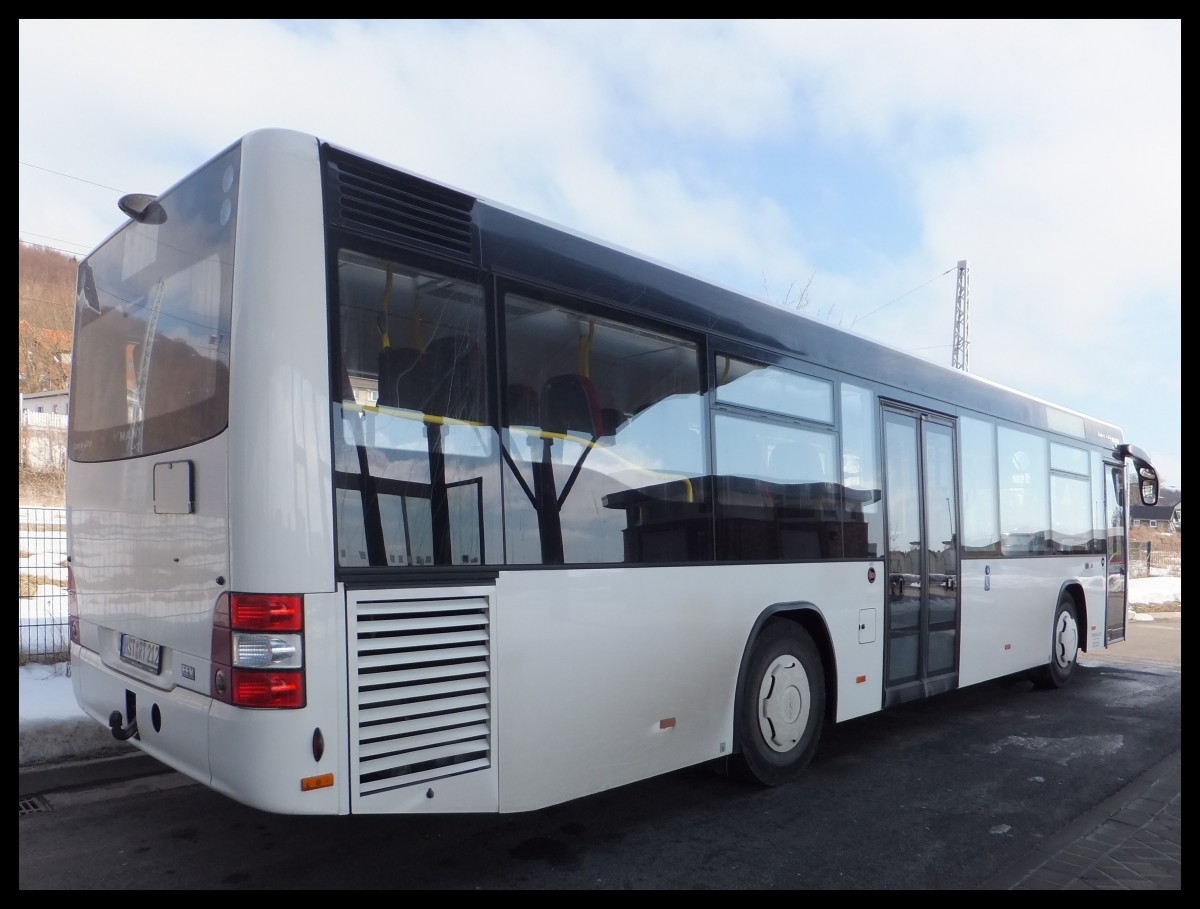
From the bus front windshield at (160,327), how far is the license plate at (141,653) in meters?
0.85

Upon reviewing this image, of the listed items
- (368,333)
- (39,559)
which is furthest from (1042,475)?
(39,559)

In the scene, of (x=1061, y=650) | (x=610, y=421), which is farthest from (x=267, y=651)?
(x=1061, y=650)

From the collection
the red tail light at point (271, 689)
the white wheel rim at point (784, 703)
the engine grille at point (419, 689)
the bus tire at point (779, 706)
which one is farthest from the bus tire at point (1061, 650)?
the red tail light at point (271, 689)

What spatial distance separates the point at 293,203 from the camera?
11.7 feet

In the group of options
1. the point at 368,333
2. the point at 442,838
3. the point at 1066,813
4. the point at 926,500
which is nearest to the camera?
the point at 368,333

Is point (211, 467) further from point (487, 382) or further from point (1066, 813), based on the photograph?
point (1066, 813)

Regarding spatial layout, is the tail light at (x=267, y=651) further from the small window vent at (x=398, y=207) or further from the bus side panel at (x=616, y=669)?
the small window vent at (x=398, y=207)

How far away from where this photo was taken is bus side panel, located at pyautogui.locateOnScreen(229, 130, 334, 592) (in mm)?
3393

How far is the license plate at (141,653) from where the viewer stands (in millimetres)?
3943

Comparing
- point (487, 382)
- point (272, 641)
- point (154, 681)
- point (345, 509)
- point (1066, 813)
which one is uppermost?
point (487, 382)

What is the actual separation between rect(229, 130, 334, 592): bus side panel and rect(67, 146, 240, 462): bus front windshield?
14cm

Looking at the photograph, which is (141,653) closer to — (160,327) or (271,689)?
(271,689)

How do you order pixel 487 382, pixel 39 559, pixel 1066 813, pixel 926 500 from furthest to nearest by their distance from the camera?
pixel 39 559 → pixel 926 500 → pixel 1066 813 → pixel 487 382

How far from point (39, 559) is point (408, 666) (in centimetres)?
664
